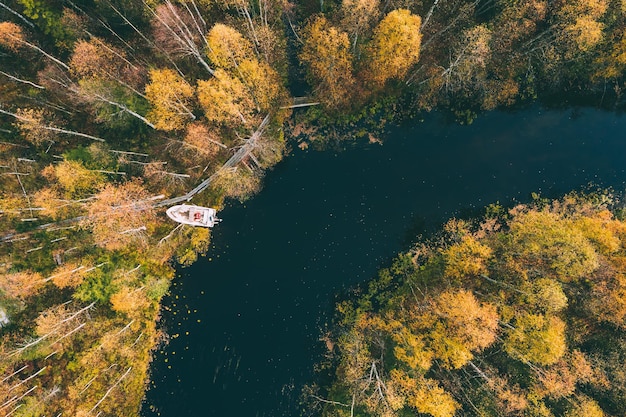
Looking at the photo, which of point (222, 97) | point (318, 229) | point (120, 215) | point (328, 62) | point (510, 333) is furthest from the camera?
point (318, 229)

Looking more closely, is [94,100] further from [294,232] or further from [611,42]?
[611,42]

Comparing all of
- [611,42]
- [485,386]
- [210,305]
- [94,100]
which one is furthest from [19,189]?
[611,42]

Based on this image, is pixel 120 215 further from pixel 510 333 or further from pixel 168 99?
pixel 510 333

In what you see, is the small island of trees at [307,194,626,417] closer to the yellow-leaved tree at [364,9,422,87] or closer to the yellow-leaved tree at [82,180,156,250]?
the yellow-leaved tree at [364,9,422,87]

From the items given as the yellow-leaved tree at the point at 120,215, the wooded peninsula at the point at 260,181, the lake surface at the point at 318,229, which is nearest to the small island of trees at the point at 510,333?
the wooded peninsula at the point at 260,181

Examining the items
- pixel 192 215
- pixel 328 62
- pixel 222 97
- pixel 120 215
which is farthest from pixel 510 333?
pixel 120 215
